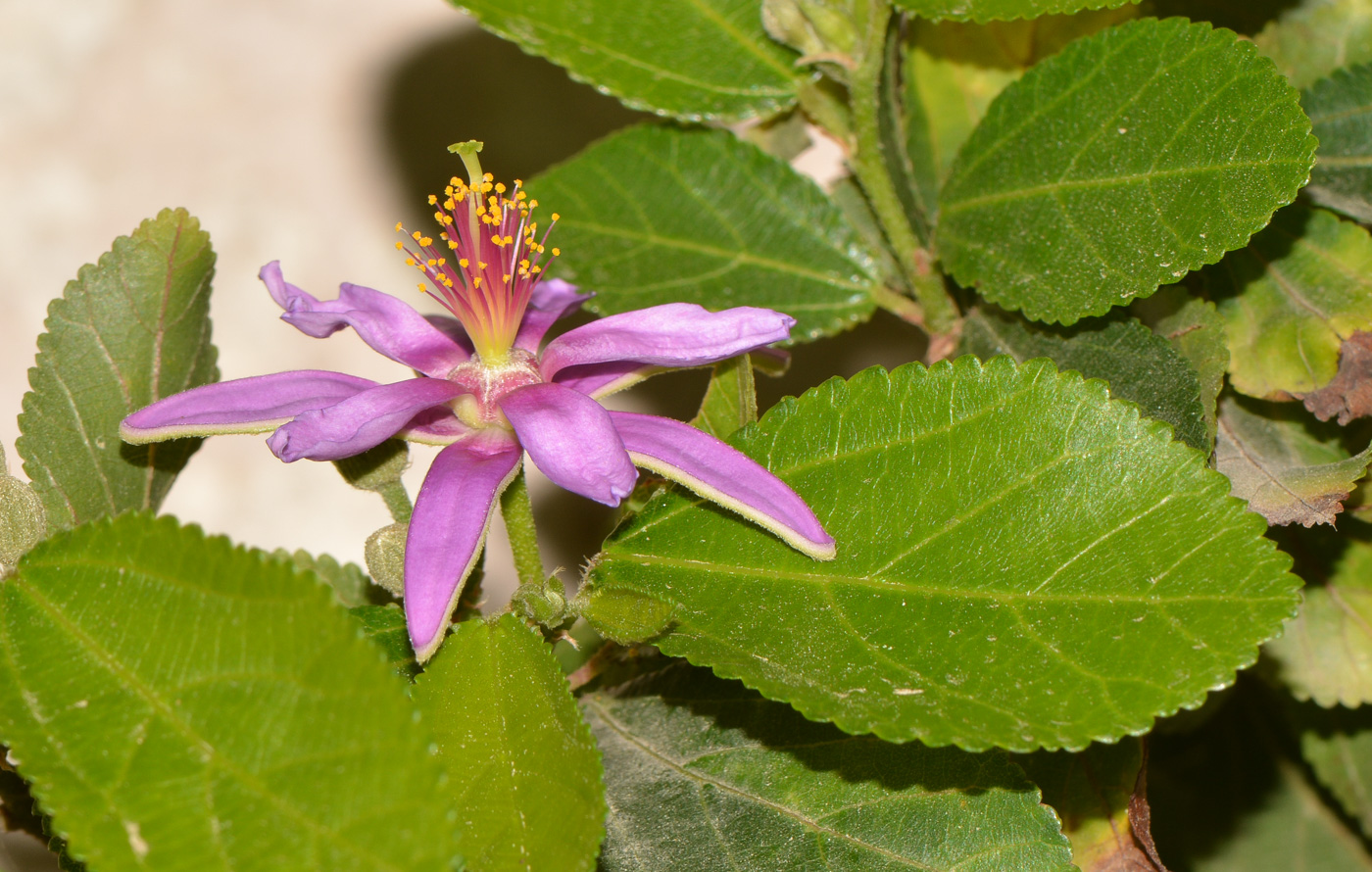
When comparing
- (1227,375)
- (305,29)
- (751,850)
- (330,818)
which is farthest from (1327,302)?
(305,29)

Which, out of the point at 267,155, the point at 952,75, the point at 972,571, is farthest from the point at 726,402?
the point at 267,155

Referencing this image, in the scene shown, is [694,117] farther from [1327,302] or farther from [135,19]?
[135,19]

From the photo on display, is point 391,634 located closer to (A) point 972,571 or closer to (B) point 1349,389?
(A) point 972,571

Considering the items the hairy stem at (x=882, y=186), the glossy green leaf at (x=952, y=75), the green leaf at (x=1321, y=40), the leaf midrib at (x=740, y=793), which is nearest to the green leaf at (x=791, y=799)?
the leaf midrib at (x=740, y=793)

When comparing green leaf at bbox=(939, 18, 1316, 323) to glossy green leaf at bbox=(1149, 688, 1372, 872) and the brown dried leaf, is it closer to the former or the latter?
the brown dried leaf

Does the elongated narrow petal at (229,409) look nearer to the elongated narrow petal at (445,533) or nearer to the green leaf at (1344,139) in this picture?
the elongated narrow petal at (445,533)
